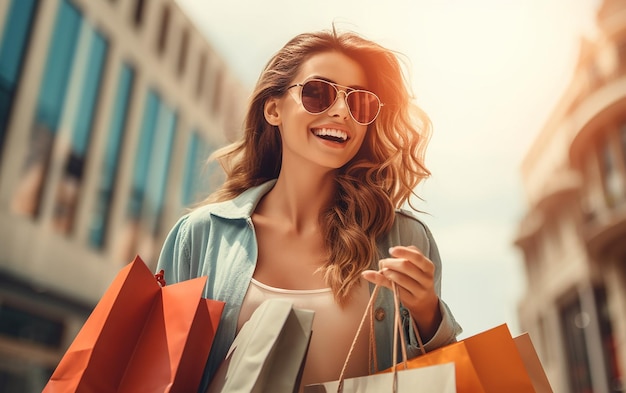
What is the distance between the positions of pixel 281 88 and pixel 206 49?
1701 cm

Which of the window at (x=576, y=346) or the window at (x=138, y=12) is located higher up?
the window at (x=138, y=12)

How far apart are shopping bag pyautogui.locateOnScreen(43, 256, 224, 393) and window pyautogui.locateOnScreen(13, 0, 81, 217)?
961 cm

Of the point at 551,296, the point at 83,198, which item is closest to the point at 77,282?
the point at 83,198

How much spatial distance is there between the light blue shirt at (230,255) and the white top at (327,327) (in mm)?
40

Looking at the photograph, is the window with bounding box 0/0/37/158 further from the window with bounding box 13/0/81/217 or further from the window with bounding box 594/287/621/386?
the window with bounding box 594/287/621/386

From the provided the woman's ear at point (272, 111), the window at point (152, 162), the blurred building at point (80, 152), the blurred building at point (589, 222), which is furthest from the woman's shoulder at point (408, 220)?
the blurred building at point (589, 222)

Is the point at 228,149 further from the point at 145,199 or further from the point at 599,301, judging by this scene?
the point at 599,301

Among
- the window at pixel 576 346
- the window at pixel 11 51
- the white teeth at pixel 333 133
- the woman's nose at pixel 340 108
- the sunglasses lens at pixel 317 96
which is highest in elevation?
the window at pixel 11 51

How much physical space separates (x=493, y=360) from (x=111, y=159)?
13.1 metres

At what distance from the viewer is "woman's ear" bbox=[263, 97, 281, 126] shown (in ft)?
6.57

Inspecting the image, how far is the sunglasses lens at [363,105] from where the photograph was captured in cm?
177

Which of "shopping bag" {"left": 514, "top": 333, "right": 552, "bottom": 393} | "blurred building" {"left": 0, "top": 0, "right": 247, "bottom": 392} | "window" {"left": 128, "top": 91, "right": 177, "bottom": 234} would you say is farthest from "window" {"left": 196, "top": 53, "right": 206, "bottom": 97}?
"shopping bag" {"left": 514, "top": 333, "right": 552, "bottom": 393}

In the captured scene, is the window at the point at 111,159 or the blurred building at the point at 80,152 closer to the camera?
the blurred building at the point at 80,152

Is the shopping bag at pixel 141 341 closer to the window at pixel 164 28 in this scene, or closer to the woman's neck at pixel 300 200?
the woman's neck at pixel 300 200
